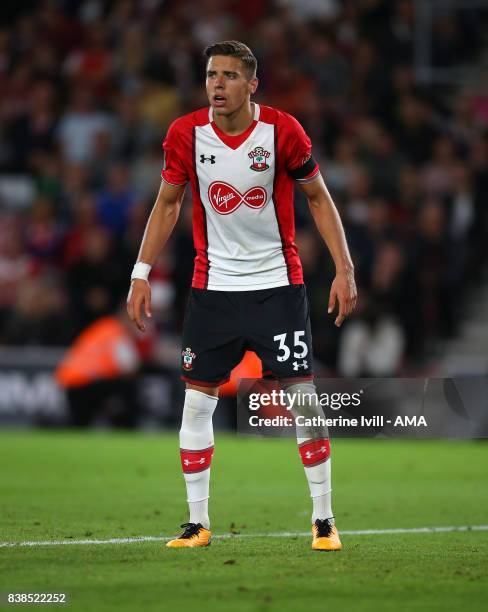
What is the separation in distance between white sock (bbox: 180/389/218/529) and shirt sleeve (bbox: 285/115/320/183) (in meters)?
1.16

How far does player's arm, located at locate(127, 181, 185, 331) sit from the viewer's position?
6.66 metres

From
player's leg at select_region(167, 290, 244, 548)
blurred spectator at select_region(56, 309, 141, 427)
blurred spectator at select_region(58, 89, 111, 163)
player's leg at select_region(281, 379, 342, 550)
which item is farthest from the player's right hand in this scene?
blurred spectator at select_region(58, 89, 111, 163)

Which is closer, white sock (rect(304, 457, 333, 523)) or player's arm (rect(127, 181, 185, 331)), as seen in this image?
white sock (rect(304, 457, 333, 523))

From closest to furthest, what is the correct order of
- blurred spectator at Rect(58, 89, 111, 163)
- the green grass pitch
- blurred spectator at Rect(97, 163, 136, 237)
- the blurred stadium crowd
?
the green grass pitch, the blurred stadium crowd, blurred spectator at Rect(97, 163, 136, 237), blurred spectator at Rect(58, 89, 111, 163)

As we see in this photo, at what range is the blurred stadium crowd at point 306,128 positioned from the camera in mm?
15289

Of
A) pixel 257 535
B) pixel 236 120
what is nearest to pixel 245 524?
pixel 257 535

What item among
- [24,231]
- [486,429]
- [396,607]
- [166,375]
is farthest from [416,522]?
[24,231]

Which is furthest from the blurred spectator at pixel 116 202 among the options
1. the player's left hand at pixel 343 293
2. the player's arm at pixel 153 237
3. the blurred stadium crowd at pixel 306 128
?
the player's left hand at pixel 343 293

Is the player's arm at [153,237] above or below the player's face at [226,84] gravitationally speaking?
below

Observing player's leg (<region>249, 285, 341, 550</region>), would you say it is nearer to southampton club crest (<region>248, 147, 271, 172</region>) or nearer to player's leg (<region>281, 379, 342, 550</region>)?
player's leg (<region>281, 379, 342, 550</region>)

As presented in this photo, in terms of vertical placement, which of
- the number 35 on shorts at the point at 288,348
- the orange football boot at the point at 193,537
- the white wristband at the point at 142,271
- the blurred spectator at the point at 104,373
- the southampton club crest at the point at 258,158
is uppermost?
the southampton club crest at the point at 258,158

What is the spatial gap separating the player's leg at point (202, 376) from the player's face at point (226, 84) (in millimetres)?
905

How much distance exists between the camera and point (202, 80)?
17.8 m

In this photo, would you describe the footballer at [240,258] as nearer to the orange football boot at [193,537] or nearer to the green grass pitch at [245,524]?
the orange football boot at [193,537]
